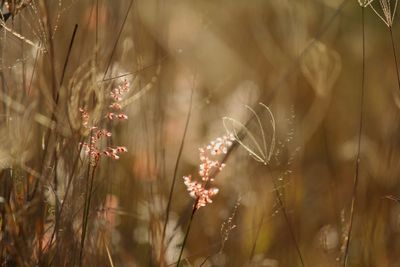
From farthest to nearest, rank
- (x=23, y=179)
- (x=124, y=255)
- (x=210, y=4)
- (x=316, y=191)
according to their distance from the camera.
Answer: (x=210, y=4), (x=316, y=191), (x=124, y=255), (x=23, y=179)

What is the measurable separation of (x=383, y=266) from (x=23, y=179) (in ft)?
2.56

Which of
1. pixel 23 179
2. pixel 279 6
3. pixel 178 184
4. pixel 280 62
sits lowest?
pixel 23 179

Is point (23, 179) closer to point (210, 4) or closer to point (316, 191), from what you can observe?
point (316, 191)

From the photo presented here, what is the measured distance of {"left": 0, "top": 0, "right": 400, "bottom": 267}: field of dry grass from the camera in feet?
4.30

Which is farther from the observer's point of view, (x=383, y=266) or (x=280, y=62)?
(x=280, y=62)

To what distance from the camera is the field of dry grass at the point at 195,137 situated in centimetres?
131

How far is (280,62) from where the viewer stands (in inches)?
116

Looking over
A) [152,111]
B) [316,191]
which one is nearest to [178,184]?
[316,191]

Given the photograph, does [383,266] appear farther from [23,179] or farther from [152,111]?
[23,179]

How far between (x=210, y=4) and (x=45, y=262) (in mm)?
2045

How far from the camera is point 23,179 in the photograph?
1422 mm

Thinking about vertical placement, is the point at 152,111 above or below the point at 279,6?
below

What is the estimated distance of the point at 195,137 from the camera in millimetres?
2547

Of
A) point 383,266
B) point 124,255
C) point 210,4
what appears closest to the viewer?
point 124,255
